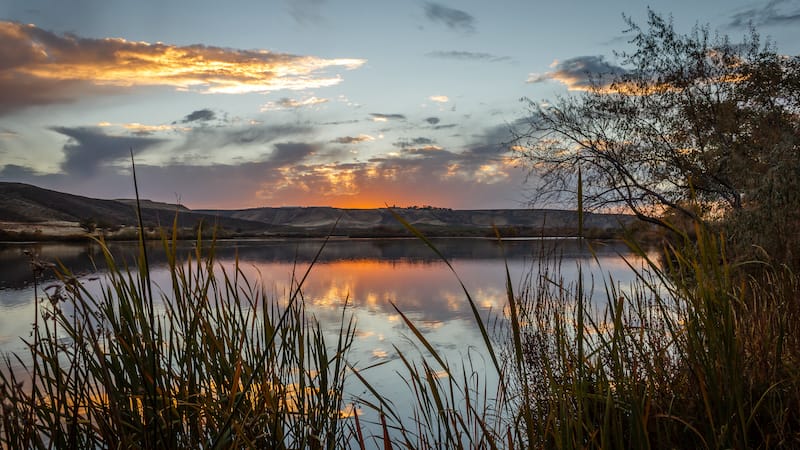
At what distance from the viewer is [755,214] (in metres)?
10.3

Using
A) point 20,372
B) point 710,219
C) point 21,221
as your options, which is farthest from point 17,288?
point 21,221

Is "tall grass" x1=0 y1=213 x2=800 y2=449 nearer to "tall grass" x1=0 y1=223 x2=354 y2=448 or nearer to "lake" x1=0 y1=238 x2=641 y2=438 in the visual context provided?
"tall grass" x1=0 y1=223 x2=354 y2=448

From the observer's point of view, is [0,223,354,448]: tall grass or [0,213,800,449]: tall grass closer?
[0,213,800,449]: tall grass

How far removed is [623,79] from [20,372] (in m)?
14.3

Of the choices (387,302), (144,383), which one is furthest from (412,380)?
(387,302)

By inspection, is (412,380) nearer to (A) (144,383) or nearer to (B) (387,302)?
(A) (144,383)

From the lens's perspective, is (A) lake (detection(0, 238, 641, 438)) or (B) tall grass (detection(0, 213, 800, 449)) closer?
(B) tall grass (detection(0, 213, 800, 449))

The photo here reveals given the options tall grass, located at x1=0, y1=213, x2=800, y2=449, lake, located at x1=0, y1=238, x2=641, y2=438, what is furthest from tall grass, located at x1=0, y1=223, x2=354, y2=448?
lake, located at x1=0, y1=238, x2=641, y2=438

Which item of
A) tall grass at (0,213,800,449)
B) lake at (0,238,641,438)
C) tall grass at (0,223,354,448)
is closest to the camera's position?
tall grass at (0,213,800,449)

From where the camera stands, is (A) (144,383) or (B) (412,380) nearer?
(A) (144,383)

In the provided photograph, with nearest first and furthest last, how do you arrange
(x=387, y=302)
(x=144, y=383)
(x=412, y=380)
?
(x=144, y=383)
(x=412, y=380)
(x=387, y=302)

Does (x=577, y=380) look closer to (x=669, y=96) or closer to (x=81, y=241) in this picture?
(x=669, y=96)

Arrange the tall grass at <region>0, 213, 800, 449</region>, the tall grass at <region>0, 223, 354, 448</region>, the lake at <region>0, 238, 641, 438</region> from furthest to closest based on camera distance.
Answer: the lake at <region>0, 238, 641, 438</region> < the tall grass at <region>0, 223, 354, 448</region> < the tall grass at <region>0, 213, 800, 449</region>

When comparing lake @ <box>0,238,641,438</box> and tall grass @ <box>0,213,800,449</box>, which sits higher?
tall grass @ <box>0,213,800,449</box>
